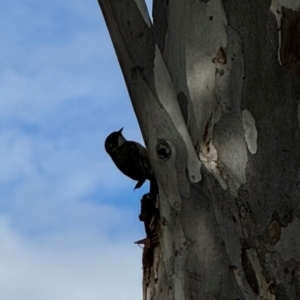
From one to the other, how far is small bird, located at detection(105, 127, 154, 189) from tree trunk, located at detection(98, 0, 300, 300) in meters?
0.06

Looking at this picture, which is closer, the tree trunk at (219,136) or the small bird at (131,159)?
the tree trunk at (219,136)

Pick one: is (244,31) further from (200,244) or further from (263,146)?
(200,244)

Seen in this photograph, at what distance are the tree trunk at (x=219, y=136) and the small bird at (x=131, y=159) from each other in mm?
62

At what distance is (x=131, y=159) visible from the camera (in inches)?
52.1

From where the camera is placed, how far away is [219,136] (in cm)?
125

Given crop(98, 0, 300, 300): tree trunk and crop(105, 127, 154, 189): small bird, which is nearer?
crop(98, 0, 300, 300): tree trunk

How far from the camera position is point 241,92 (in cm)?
126

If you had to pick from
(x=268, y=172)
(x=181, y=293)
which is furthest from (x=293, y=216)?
(x=181, y=293)

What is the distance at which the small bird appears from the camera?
4.27 ft

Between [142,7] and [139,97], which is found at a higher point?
[142,7]

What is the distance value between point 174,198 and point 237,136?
13 cm

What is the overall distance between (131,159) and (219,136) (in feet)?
0.50

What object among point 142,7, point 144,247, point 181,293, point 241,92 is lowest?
point 181,293

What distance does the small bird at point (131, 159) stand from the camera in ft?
4.27
